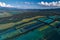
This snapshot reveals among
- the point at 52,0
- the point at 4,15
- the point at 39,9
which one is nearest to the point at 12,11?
the point at 4,15

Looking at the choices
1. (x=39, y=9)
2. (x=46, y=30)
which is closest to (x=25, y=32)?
(x=46, y=30)

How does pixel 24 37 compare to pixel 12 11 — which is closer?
pixel 24 37

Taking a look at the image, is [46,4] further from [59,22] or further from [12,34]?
[12,34]

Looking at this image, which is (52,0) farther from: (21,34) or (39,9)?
(21,34)

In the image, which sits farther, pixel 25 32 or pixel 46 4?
pixel 46 4

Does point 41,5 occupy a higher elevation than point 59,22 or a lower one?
higher

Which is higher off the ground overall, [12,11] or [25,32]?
[12,11]

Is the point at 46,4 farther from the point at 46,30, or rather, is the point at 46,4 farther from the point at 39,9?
the point at 46,30

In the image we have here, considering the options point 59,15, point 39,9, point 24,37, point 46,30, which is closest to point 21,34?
point 24,37
